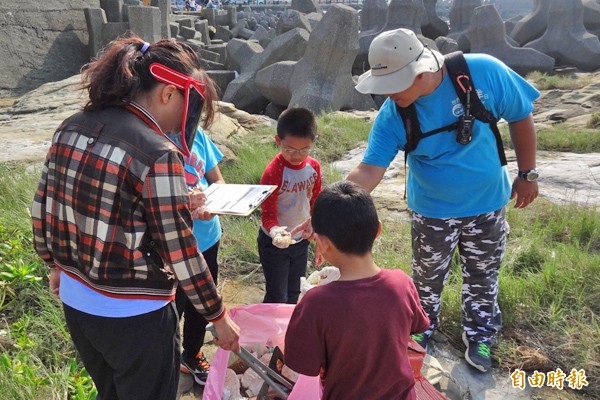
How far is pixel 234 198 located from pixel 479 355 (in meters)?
1.51

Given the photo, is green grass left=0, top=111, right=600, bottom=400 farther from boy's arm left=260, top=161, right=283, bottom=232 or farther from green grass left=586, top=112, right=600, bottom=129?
green grass left=586, top=112, right=600, bottom=129

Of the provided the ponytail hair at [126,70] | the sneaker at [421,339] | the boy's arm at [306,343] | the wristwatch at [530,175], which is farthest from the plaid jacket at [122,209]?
the wristwatch at [530,175]

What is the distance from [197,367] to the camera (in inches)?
97.3

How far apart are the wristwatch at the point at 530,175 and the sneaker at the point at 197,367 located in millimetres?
1848

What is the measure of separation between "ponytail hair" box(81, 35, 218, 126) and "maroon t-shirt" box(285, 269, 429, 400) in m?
0.77

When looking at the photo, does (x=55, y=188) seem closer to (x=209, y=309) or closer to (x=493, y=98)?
(x=209, y=309)

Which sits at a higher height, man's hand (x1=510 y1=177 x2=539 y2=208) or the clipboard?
the clipboard

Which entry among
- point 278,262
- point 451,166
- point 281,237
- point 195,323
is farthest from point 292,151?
point 195,323

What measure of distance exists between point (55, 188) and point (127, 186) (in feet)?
0.92

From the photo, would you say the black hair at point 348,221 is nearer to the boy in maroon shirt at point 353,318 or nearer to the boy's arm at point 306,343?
the boy in maroon shirt at point 353,318

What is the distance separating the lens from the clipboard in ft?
6.26

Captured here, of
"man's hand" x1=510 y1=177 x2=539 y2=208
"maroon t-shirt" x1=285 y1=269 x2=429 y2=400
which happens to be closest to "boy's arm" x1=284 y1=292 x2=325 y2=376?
"maroon t-shirt" x1=285 y1=269 x2=429 y2=400

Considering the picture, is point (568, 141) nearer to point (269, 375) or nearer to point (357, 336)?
point (269, 375)

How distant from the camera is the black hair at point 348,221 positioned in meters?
1.49
